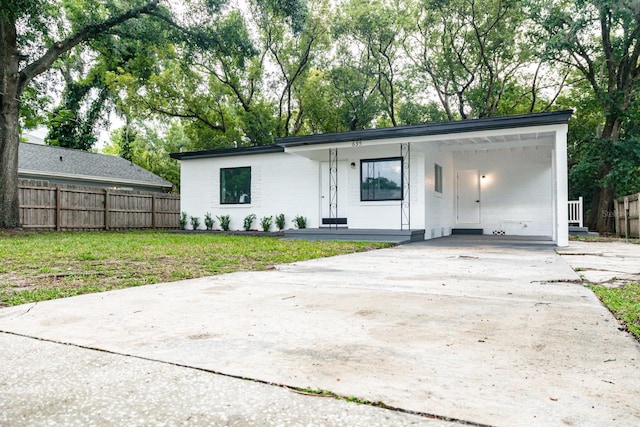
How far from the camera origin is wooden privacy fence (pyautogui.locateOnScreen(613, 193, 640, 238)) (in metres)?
11.2

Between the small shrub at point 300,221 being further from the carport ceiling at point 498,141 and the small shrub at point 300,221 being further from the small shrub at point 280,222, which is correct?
the carport ceiling at point 498,141

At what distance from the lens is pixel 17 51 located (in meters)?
13.3

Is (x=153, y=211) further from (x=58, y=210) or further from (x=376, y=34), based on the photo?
(x=376, y=34)

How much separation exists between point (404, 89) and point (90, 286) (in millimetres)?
19296

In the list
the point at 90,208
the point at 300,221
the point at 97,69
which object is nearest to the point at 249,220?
the point at 300,221

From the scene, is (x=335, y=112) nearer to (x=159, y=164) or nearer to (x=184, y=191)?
(x=184, y=191)

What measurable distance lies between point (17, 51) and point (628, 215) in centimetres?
1860

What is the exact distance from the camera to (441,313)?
290cm

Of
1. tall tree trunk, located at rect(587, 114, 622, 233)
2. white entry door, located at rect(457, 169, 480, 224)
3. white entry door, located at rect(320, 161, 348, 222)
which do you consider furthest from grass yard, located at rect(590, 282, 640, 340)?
tall tree trunk, located at rect(587, 114, 622, 233)

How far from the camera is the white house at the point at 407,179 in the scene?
10320mm

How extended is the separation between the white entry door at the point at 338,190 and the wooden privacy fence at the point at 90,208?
27.6 feet

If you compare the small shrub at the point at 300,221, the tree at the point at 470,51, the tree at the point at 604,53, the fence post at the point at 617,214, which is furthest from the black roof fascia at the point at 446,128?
the tree at the point at 470,51

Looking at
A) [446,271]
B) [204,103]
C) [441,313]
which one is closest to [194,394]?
[441,313]

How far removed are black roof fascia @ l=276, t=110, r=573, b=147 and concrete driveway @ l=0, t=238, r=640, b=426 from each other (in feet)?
21.3
